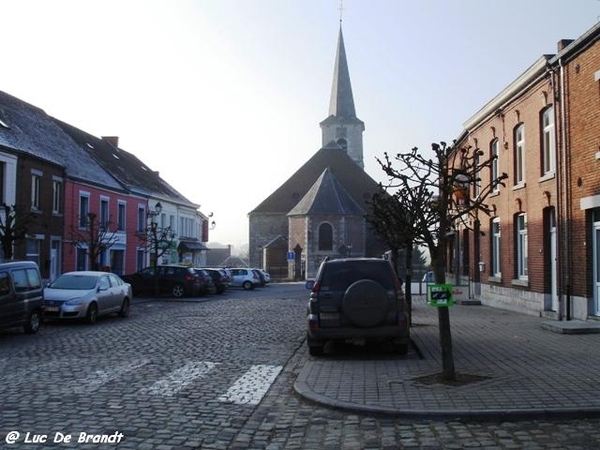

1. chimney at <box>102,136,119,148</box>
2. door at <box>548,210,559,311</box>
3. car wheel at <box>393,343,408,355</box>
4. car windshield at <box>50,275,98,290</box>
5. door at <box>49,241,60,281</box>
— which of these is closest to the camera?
car wheel at <box>393,343,408,355</box>

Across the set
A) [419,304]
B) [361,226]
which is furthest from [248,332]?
[361,226]

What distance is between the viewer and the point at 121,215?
129ft

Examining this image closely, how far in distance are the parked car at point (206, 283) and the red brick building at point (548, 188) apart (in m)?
14.0

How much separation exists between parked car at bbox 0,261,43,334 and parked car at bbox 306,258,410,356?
7.10 meters

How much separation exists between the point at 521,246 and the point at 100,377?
1533 cm

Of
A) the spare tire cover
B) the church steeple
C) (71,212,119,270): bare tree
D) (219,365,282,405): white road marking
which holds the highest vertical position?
the church steeple

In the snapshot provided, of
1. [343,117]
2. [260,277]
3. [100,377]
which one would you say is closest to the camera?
[100,377]

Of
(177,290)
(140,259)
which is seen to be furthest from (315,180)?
(177,290)

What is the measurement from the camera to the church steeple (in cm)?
9044

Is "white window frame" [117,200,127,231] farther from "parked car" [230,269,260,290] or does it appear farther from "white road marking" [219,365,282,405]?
"white road marking" [219,365,282,405]

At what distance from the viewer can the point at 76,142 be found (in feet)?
129

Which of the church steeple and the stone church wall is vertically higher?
the church steeple

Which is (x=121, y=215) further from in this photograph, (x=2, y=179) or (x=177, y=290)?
(x=2, y=179)

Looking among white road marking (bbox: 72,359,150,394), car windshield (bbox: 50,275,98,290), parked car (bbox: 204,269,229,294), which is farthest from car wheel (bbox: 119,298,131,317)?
parked car (bbox: 204,269,229,294)
